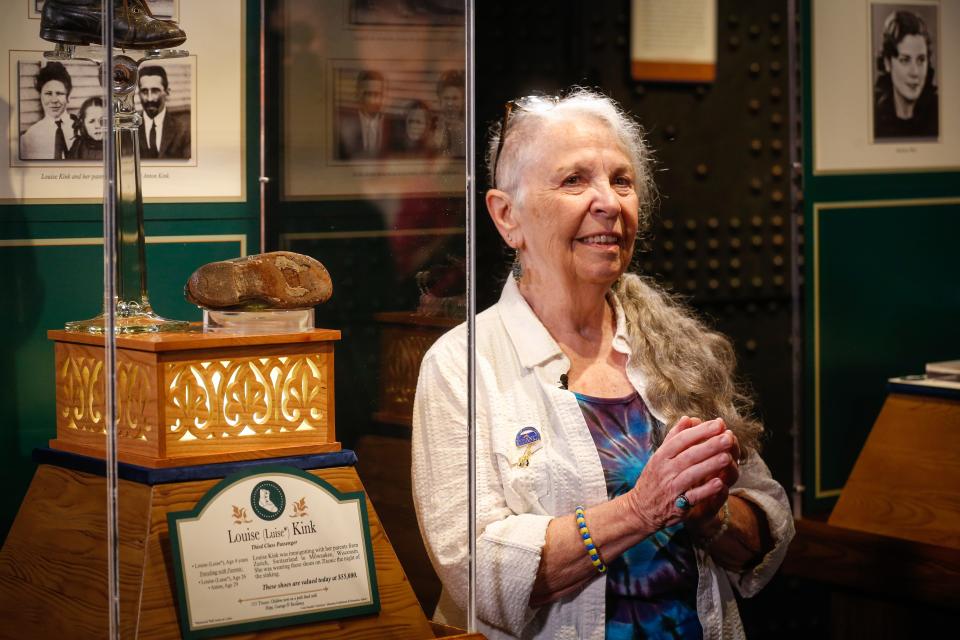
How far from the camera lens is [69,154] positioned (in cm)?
178

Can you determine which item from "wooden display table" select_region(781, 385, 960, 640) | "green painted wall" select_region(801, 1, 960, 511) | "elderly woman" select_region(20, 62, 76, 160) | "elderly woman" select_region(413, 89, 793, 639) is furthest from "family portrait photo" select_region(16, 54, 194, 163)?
"green painted wall" select_region(801, 1, 960, 511)

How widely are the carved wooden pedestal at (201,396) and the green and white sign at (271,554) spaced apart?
0.19ft

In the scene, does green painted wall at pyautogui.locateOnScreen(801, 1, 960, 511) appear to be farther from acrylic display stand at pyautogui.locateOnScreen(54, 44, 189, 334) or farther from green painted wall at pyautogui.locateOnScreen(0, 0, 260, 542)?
acrylic display stand at pyautogui.locateOnScreen(54, 44, 189, 334)

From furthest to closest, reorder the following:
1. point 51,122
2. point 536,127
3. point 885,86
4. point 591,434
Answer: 1. point 885,86
2. point 536,127
3. point 591,434
4. point 51,122

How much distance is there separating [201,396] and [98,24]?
20.6 inches

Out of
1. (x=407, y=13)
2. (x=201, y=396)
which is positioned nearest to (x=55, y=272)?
(x=201, y=396)

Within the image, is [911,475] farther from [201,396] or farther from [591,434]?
[201,396]

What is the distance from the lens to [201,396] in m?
1.89

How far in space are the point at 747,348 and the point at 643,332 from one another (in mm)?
1972

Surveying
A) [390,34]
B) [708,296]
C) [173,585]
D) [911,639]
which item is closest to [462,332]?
[390,34]

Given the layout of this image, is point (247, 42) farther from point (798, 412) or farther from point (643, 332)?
point (798, 412)

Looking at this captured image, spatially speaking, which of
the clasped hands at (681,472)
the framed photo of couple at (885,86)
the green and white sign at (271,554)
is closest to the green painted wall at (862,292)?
the framed photo of couple at (885,86)

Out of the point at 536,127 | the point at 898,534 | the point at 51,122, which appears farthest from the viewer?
the point at 898,534

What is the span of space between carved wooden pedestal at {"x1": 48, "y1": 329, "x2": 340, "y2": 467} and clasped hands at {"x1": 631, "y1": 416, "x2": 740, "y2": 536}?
2.48ft
